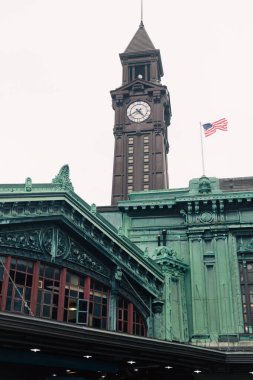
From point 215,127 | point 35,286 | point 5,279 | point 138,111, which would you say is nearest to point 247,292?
point 215,127

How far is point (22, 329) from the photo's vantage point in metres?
17.4

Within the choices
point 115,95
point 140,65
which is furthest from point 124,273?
point 140,65

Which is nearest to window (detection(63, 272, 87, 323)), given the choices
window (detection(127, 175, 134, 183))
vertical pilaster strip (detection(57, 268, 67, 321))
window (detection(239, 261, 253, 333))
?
vertical pilaster strip (detection(57, 268, 67, 321))

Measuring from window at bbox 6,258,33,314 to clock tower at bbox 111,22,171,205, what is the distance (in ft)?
151

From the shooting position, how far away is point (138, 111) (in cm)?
8106

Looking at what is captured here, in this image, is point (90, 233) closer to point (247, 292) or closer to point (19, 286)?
point (19, 286)

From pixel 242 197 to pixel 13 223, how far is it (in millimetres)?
18260

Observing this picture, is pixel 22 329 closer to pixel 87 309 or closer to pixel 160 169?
pixel 87 309

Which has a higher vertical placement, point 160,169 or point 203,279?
point 160,169

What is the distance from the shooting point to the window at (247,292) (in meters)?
35.0

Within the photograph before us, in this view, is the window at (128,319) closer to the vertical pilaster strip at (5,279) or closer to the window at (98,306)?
the window at (98,306)

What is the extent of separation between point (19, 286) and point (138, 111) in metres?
57.5

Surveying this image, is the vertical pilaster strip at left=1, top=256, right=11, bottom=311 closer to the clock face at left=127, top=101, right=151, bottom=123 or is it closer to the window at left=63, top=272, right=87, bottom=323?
the window at left=63, top=272, right=87, bottom=323

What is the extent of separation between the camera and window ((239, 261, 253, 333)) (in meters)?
35.0
